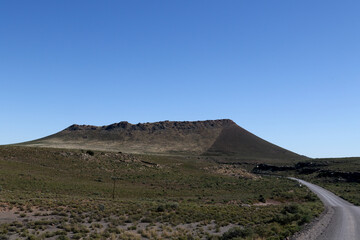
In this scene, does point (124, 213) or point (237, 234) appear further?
point (124, 213)

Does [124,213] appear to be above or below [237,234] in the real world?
below

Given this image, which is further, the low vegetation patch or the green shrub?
the low vegetation patch

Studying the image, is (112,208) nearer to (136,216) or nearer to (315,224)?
(136,216)

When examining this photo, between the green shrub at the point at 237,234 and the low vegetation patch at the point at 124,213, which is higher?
the green shrub at the point at 237,234

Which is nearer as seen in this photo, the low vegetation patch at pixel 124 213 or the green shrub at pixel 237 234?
the green shrub at pixel 237 234

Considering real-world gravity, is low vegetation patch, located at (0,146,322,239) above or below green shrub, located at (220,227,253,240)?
below

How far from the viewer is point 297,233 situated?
1955cm

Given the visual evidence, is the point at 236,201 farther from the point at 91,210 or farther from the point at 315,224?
the point at 91,210

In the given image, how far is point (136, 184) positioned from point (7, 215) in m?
36.6

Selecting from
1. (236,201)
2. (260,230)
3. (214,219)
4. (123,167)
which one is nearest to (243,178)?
(123,167)

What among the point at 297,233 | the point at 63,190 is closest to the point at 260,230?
the point at 297,233

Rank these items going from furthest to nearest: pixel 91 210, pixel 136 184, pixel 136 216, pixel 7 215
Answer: pixel 136 184 → pixel 91 210 → pixel 136 216 → pixel 7 215

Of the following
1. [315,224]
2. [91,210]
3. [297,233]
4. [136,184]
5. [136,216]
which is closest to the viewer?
[297,233]

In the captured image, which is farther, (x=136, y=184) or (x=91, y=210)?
(x=136, y=184)
